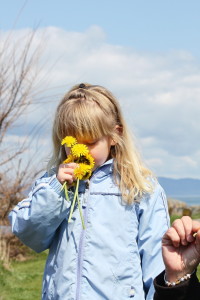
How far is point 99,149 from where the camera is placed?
11.8 ft

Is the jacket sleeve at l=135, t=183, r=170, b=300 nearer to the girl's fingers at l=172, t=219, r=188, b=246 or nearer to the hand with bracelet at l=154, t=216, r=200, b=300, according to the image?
the hand with bracelet at l=154, t=216, r=200, b=300

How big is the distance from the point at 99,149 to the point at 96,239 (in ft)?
1.58

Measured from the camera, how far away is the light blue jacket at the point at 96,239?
3.37m

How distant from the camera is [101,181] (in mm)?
3623

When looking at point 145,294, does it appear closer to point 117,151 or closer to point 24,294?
point 117,151

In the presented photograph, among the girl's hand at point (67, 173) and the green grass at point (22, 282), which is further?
the green grass at point (22, 282)

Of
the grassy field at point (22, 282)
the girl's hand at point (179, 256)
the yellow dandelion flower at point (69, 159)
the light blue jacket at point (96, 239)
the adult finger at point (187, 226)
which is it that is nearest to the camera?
the adult finger at point (187, 226)

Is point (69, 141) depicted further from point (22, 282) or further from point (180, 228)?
point (22, 282)

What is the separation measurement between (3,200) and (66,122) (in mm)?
8123

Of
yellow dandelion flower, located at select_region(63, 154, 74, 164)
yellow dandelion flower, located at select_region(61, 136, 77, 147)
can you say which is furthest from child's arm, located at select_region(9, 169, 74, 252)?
yellow dandelion flower, located at select_region(61, 136, 77, 147)

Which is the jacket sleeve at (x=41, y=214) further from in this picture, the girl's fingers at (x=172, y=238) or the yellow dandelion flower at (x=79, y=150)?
the girl's fingers at (x=172, y=238)

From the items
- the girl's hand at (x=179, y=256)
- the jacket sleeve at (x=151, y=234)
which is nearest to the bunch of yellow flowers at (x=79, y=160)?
the jacket sleeve at (x=151, y=234)

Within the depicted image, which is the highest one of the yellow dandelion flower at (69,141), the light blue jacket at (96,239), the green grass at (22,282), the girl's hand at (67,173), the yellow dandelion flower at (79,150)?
the yellow dandelion flower at (69,141)

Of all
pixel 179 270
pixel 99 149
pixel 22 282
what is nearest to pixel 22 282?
pixel 22 282
